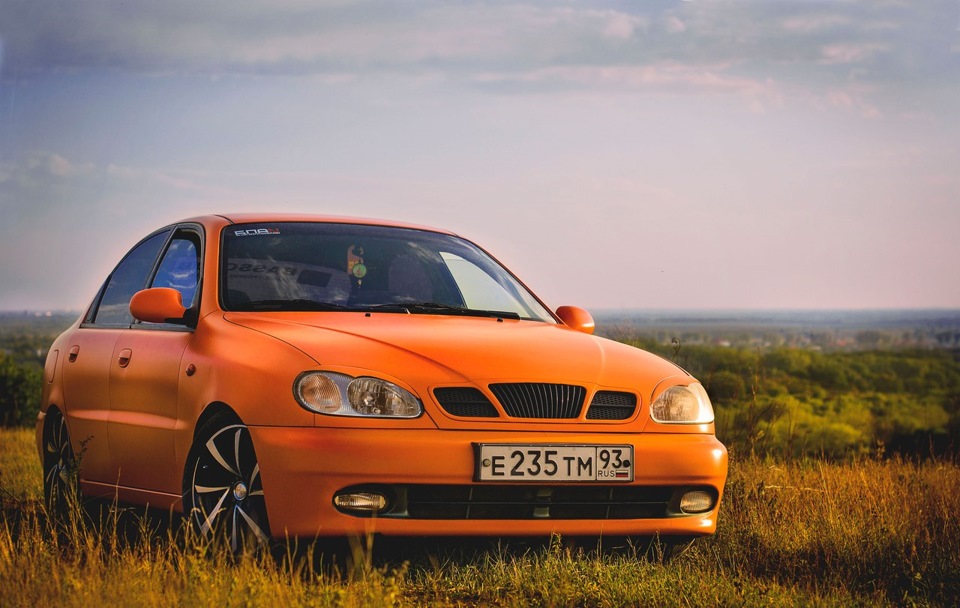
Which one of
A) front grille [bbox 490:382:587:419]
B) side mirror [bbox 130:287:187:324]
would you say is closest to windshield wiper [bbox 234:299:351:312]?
side mirror [bbox 130:287:187:324]

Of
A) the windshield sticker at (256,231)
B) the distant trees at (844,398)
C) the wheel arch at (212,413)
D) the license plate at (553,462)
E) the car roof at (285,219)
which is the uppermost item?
the car roof at (285,219)

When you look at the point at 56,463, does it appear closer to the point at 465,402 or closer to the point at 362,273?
the point at 362,273

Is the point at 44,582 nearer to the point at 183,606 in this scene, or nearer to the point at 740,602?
the point at 183,606

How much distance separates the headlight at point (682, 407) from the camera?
523 centimetres

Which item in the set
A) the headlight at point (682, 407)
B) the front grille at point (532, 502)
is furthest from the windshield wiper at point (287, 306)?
the headlight at point (682, 407)

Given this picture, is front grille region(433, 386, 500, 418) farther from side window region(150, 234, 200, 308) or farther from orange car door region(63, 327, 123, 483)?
orange car door region(63, 327, 123, 483)

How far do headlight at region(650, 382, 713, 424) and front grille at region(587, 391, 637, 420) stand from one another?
0.11 metres

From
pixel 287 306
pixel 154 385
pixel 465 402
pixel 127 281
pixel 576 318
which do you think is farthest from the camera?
pixel 127 281

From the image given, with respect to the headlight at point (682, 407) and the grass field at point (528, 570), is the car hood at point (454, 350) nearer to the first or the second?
the headlight at point (682, 407)

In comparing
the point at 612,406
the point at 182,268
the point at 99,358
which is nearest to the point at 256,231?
the point at 182,268

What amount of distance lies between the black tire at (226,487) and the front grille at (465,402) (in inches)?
29.8

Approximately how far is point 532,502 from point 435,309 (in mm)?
1372

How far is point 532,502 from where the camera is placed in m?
4.87

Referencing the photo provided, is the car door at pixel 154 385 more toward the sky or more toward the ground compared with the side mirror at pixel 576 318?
more toward the ground
